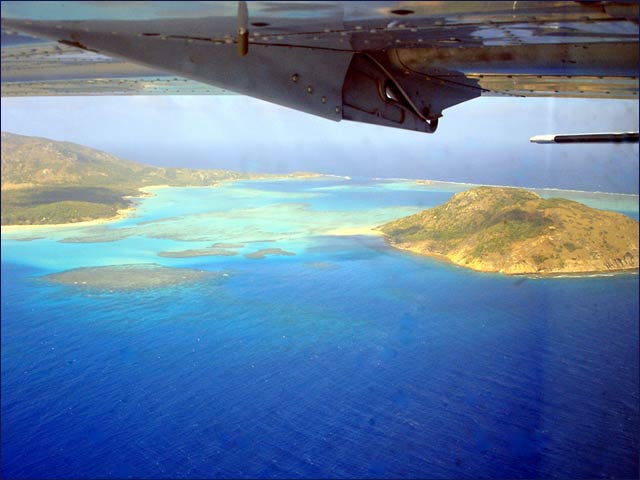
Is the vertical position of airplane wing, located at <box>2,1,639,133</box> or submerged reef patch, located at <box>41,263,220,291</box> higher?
airplane wing, located at <box>2,1,639,133</box>

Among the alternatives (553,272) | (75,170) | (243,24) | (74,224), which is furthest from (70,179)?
(243,24)

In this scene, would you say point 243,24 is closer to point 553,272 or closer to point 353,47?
point 353,47

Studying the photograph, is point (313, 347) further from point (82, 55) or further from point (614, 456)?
point (82, 55)

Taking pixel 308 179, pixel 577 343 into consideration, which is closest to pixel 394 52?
pixel 577 343

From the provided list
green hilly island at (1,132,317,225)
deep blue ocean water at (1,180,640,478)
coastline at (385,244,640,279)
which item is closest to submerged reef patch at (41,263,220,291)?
deep blue ocean water at (1,180,640,478)

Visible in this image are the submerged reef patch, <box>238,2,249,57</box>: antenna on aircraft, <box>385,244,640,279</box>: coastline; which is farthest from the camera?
the submerged reef patch

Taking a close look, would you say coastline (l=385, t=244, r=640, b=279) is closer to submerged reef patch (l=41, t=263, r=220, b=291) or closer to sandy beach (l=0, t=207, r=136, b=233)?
submerged reef patch (l=41, t=263, r=220, b=291)
